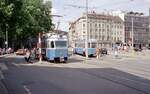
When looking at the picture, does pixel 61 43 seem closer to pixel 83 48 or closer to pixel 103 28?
pixel 83 48

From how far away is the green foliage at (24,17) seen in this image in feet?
169

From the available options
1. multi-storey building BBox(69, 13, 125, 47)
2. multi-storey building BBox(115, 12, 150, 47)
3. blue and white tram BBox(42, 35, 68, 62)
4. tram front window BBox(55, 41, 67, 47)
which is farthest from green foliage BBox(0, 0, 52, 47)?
multi-storey building BBox(115, 12, 150, 47)

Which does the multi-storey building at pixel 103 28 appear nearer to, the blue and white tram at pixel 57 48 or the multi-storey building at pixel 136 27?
the multi-storey building at pixel 136 27

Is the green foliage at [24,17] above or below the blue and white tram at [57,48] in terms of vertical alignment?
above

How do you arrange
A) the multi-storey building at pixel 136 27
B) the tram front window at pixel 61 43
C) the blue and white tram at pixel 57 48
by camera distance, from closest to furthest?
the blue and white tram at pixel 57 48 → the tram front window at pixel 61 43 → the multi-storey building at pixel 136 27

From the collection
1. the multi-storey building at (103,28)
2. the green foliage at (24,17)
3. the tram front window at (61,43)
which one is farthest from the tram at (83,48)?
the multi-storey building at (103,28)

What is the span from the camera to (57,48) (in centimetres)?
4606

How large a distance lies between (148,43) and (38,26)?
331 ft

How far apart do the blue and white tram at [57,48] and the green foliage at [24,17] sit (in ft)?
21.4

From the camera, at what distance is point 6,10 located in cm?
4909

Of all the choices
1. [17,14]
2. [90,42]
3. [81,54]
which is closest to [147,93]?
[17,14]

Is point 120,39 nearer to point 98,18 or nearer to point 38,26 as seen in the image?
point 98,18

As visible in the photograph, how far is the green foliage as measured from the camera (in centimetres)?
5138

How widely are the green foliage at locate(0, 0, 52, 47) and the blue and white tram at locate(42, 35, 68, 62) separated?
21.4 feet
